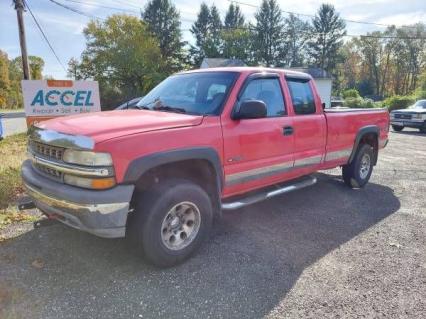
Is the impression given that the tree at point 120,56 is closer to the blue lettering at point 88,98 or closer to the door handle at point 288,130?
the blue lettering at point 88,98

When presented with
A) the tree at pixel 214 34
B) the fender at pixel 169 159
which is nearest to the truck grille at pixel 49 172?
the fender at pixel 169 159

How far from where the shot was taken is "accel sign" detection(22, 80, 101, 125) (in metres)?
8.24

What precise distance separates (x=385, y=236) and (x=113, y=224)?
10.9 feet

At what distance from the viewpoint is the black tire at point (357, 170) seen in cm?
628

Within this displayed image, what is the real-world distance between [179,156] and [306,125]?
2.24 metres

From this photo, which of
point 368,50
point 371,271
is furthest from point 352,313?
point 368,50

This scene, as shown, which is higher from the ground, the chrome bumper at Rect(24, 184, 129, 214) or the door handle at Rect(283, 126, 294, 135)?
the door handle at Rect(283, 126, 294, 135)

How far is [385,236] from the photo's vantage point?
443cm

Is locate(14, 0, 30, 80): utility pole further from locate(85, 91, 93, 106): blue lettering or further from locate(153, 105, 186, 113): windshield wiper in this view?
locate(153, 105, 186, 113): windshield wiper

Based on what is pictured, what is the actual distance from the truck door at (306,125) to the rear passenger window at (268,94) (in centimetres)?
24

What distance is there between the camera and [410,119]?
18.0m

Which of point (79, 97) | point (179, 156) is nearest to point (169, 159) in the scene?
point (179, 156)

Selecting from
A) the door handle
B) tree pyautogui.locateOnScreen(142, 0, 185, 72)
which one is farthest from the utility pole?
tree pyautogui.locateOnScreen(142, 0, 185, 72)

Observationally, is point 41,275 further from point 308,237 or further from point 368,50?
point 368,50
